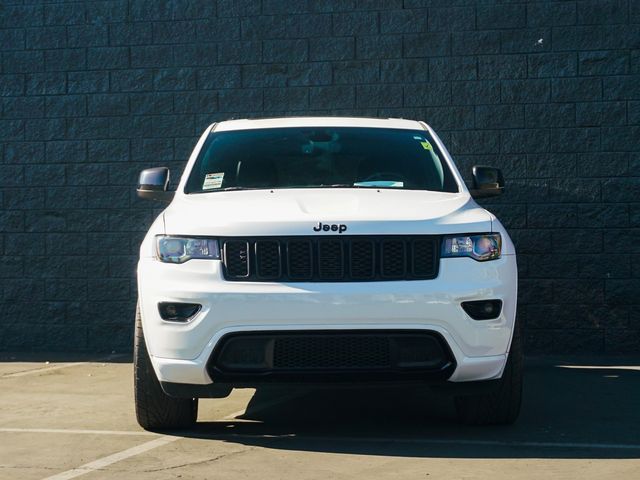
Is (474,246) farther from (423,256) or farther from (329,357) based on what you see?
A: (329,357)

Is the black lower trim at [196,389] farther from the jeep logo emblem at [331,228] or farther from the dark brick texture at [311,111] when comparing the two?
the dark brick texture at [311,111]

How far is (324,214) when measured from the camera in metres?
6.40

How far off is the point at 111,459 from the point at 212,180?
2184 millimetres

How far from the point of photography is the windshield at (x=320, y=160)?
7.55 m

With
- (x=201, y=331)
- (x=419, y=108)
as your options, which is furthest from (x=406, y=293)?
(x=419, y=108)

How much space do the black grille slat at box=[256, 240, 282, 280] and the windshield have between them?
1.17 m

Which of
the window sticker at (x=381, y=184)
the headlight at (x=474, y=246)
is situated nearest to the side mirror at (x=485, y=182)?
the window sticker at (x=381, y=184)

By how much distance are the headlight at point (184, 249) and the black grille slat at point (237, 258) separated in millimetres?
56

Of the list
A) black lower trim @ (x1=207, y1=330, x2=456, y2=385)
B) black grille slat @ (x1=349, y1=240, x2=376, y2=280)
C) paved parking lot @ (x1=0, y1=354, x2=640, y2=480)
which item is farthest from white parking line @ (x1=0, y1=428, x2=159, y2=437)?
black grille slat @ (x1=349, y1=240, x2=376, y2=280)

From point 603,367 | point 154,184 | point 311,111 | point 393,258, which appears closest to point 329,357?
point 393,258

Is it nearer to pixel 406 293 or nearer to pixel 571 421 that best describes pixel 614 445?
pixel 571 421

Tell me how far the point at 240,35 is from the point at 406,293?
5751 millimetres

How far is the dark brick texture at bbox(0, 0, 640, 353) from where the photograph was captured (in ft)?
35.6

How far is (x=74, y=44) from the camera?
11.6 meters
